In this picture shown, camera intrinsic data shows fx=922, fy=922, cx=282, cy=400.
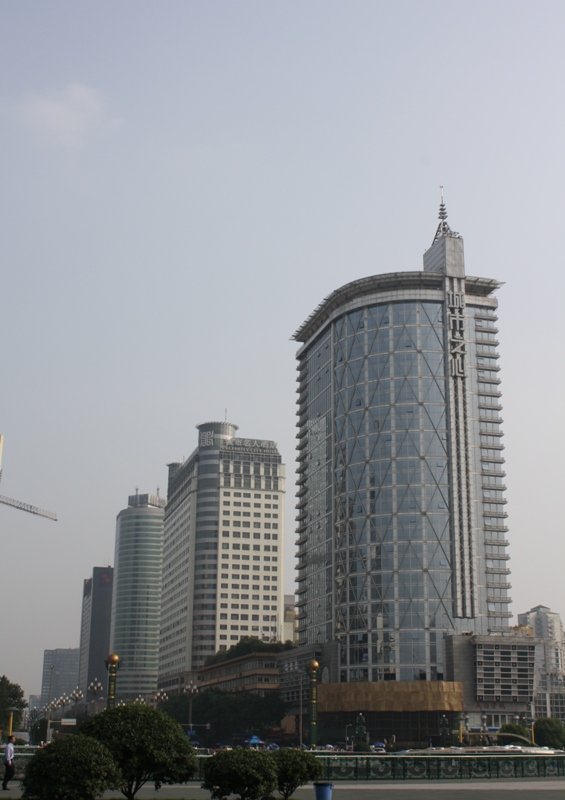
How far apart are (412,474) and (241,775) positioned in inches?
4026

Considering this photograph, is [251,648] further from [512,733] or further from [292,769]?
[292,769]

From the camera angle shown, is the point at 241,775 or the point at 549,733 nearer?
the point at 241,775

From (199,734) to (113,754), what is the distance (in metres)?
143

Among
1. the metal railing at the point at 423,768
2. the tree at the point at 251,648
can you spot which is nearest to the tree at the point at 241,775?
the metal railing at the point at 423,768

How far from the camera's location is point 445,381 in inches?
5281

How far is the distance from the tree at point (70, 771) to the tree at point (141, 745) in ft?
4.83

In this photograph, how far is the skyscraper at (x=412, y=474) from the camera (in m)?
127

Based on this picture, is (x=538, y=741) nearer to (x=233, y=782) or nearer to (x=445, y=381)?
(x=445, y=381)

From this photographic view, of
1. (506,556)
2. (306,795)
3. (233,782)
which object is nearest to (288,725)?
(506,556)

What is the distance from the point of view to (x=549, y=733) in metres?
122

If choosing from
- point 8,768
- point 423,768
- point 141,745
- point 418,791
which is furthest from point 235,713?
point 141,745

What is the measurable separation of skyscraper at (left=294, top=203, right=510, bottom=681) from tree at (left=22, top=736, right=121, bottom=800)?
103146mm

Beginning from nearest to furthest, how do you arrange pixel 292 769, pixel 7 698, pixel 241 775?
pixel 241 775, pixel 292 769, pixel 7 698

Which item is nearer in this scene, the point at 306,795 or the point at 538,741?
the point at 306,795
